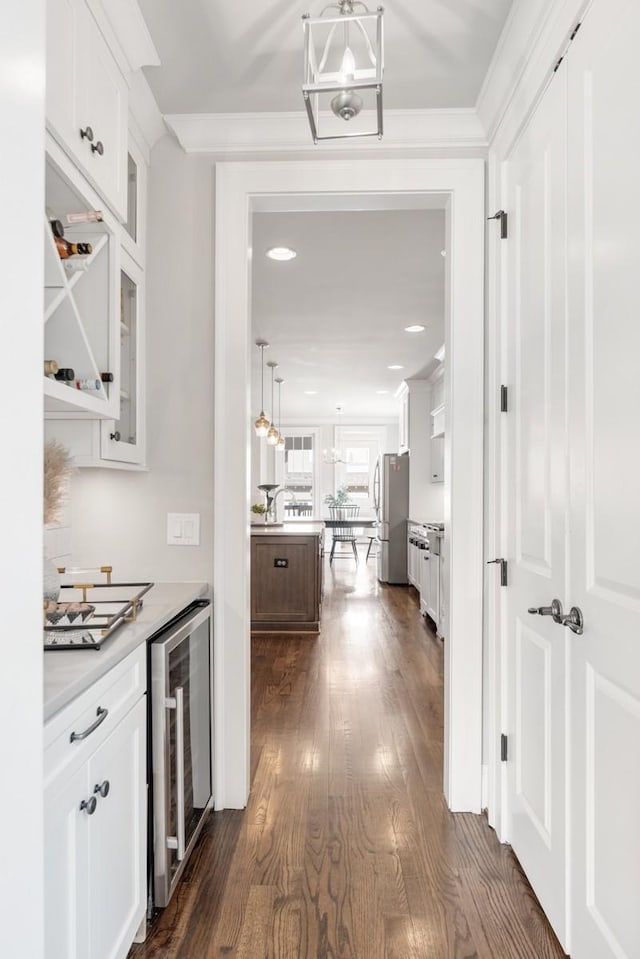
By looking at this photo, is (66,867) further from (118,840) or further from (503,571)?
(503,571)

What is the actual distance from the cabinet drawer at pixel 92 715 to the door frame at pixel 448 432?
2.50ft

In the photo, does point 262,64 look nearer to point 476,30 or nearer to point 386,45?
point 386,45

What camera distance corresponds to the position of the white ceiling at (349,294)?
11.4ft

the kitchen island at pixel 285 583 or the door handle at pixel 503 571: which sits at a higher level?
the door handle at pixel 503 571

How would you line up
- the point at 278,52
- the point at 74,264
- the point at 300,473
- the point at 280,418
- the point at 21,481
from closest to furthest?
1. the point at 21,481
2. the point at 74,264
3. the point at 278,52
4. the point at 280,418
5. the point at 300,473

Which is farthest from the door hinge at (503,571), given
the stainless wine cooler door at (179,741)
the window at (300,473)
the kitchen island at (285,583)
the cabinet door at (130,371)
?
the window at (300,473)

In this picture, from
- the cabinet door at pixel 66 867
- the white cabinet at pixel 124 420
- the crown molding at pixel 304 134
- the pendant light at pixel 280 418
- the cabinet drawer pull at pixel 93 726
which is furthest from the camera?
the pendant light at pixel 280 418

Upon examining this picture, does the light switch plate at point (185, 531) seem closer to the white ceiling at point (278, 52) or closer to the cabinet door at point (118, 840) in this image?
the cabinet door at point (118, 840)

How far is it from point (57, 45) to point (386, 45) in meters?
1.03

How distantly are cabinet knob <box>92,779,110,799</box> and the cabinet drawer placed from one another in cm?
8

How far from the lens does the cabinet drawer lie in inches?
43.1

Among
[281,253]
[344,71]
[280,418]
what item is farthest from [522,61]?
[280,418]

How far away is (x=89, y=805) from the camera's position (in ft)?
4.00

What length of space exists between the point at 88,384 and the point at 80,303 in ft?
0.99
